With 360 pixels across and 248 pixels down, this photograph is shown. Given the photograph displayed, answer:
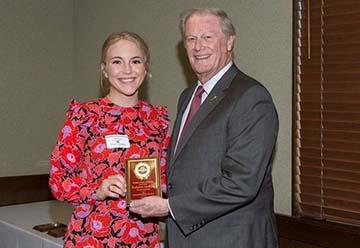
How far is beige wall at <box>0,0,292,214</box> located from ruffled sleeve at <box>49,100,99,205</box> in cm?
95

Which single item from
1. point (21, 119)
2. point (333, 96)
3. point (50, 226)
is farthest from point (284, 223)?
point (21, 119)

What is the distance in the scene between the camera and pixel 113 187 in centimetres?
173

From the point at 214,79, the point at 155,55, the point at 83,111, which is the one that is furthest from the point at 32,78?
the point at 214,79

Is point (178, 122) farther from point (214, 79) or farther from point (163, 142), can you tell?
point (214, 79)

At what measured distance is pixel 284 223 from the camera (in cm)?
228

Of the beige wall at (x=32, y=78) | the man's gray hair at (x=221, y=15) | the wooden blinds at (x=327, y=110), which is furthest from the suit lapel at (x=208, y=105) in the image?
the beige wall at (x=32, y=78)

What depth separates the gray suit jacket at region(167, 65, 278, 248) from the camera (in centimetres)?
158

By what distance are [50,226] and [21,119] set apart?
40.0 inches

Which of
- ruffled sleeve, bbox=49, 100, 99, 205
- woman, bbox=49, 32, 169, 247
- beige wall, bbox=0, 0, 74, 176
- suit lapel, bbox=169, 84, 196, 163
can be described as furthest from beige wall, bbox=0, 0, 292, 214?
ruffled sleeve, bbox=49, 100, 99, 205

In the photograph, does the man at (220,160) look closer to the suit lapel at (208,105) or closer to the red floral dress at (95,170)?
the suit lapel at (208,105)

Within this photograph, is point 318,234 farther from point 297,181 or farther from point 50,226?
point 50,226

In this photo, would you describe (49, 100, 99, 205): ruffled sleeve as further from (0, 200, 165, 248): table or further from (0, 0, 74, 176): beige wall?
(0, 0, 74, 176): beige wall

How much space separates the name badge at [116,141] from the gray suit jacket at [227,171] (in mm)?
217

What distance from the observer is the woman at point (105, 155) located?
1.83 m
